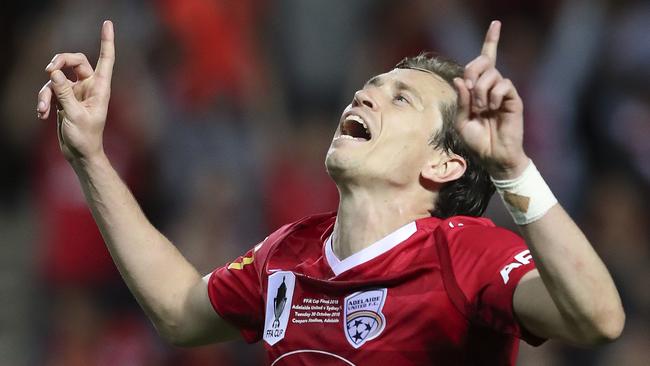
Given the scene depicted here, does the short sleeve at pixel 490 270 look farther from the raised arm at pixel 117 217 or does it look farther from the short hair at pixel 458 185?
the raised arm at pixel 117 217

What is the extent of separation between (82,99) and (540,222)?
1469 millimetres

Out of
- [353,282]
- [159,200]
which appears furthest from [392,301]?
[159,200]

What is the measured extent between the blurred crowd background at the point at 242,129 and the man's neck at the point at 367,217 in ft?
8.18

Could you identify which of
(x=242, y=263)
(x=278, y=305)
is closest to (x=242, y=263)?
(x=242, y=263)

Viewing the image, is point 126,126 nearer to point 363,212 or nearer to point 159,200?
point 159,200

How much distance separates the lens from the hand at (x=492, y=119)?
255 centimetres

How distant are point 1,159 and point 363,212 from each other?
3.92 meters

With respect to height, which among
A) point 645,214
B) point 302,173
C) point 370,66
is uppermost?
point 370,66

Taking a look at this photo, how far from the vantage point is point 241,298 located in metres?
3.47

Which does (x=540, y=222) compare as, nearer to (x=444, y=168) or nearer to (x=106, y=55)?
(x=444, y=168)

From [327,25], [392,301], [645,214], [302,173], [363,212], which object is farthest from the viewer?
[327,25]

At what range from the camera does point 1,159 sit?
6.78m

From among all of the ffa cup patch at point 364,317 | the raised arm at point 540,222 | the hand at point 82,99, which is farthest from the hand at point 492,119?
the hand at point 82,99

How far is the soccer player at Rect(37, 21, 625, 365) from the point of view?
8.48ft
